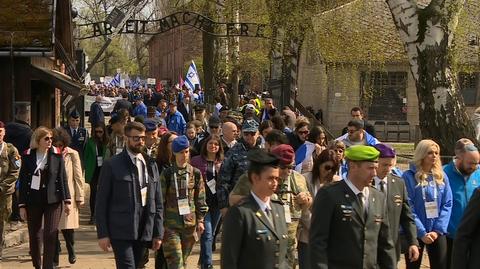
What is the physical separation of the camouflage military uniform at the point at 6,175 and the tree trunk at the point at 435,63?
7.25 metres

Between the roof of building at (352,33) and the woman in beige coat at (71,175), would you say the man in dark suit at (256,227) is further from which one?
the roof of building at (352,33)

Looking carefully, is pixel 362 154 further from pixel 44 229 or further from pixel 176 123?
pixel 176 123

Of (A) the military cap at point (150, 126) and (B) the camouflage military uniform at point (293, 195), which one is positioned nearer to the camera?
(B) the camouflage military uniform at point (293, 195)

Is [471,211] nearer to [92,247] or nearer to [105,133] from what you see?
[92,247]

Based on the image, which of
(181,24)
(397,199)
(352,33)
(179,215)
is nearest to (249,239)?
(397,199)

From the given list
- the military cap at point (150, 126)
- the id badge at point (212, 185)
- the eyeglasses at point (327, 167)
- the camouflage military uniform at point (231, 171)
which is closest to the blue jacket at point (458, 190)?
the eyeglasses at point (327, 167)

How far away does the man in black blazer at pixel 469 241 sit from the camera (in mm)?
5824

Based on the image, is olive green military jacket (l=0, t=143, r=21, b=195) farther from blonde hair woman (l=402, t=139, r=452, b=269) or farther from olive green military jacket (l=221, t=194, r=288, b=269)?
olive green military jacket (l=221, t=194, r=288, b=269)

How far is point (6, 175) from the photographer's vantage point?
10.5 metres

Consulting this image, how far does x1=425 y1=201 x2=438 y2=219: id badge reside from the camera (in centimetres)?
870

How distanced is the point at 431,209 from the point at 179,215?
2430 mm

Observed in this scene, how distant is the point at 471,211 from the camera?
588 centimetres

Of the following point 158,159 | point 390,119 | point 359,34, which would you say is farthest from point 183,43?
point 158,159

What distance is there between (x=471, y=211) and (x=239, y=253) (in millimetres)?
1498
